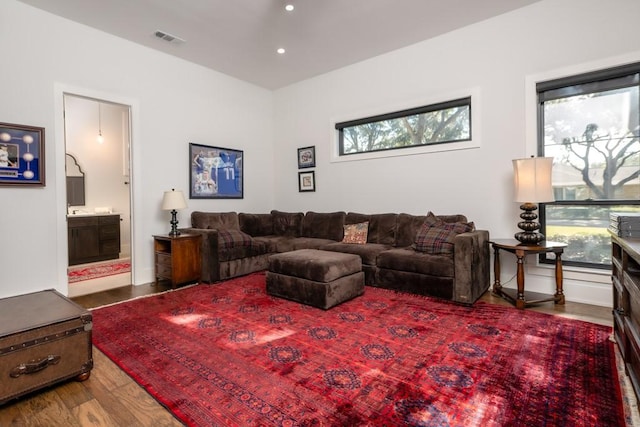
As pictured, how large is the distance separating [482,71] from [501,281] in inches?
96.9

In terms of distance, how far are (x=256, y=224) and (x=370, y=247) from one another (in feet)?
6.75

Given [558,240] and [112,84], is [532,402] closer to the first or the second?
[558,240]

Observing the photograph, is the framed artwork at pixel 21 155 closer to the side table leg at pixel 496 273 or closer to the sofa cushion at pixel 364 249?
the sofa cushion at pixel 364 249

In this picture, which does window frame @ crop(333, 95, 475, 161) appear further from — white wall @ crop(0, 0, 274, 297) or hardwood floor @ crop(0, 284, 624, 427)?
hardwood floor @ crop(0, 284, 624, 427)

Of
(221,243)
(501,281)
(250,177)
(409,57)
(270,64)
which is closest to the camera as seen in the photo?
(501,281)

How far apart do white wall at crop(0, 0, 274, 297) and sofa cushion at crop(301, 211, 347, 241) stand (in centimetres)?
122

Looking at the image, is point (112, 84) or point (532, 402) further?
point (112, 84)

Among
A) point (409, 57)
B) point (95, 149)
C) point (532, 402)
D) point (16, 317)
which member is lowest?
point (532, 402)

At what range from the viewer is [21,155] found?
3.32m

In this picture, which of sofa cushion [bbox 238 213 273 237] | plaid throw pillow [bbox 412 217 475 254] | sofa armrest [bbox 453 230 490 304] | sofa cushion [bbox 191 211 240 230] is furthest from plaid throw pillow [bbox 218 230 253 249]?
sofa armrest [bbox 453 230 490 304]

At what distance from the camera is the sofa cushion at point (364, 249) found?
3818 millimetres

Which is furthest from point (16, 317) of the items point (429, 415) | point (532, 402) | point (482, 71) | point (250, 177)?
point (482, 71)

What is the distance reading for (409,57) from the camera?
4414 mm

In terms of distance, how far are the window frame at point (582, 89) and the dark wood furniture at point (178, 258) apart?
13.0 feet
